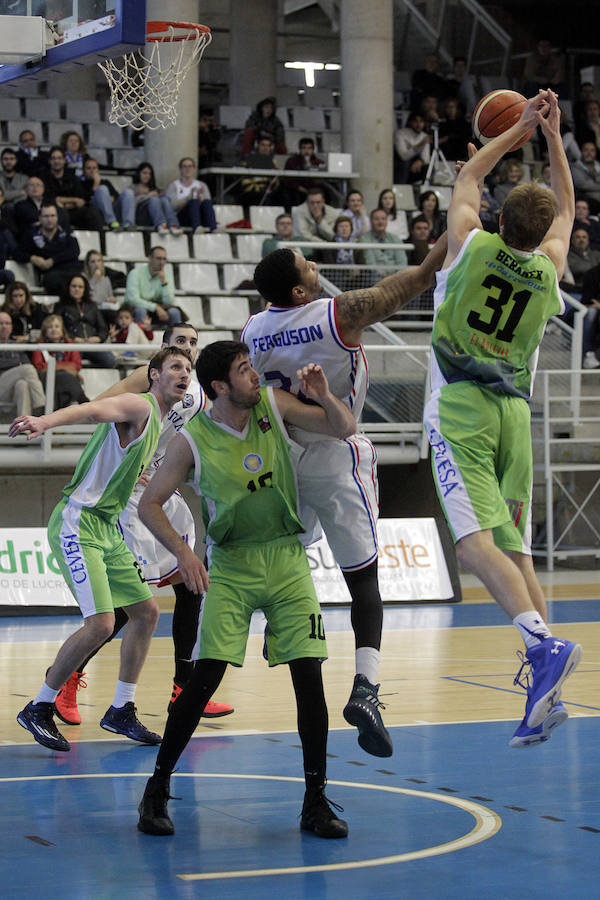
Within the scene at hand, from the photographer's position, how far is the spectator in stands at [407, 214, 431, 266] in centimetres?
1526

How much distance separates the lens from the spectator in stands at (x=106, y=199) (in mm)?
15352

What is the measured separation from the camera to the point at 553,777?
559 centimetres

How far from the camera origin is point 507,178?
1775 cm

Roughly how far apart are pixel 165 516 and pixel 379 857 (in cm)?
134

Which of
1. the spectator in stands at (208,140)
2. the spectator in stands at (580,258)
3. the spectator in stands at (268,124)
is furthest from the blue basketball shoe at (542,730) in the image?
the spectator in stands at (268,124)

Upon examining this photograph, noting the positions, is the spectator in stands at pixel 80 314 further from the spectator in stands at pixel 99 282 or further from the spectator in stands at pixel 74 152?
the spectator in stands at pixel 74 152

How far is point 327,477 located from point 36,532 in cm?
676

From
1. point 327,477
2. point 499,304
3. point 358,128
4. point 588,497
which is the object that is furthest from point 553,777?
point 358,128

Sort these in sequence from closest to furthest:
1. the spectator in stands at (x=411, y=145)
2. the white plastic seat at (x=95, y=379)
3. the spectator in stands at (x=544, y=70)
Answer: the white plastic seat at (x=95, y=379)
the spectator in stands at (x=411, y=145)
the spectator in stands at (x=544, y=70)

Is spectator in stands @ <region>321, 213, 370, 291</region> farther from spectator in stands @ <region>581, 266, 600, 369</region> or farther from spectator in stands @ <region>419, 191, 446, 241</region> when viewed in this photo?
spectator in stands @ <region>581, 266, 600, 369</region>

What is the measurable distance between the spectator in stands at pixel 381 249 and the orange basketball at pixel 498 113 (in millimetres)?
9003

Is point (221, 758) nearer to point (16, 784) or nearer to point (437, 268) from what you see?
point (16, 784)

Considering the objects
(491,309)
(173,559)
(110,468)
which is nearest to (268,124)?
(173,559)

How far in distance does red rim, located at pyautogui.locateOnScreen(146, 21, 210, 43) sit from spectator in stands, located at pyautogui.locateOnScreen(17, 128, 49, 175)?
4081mm
